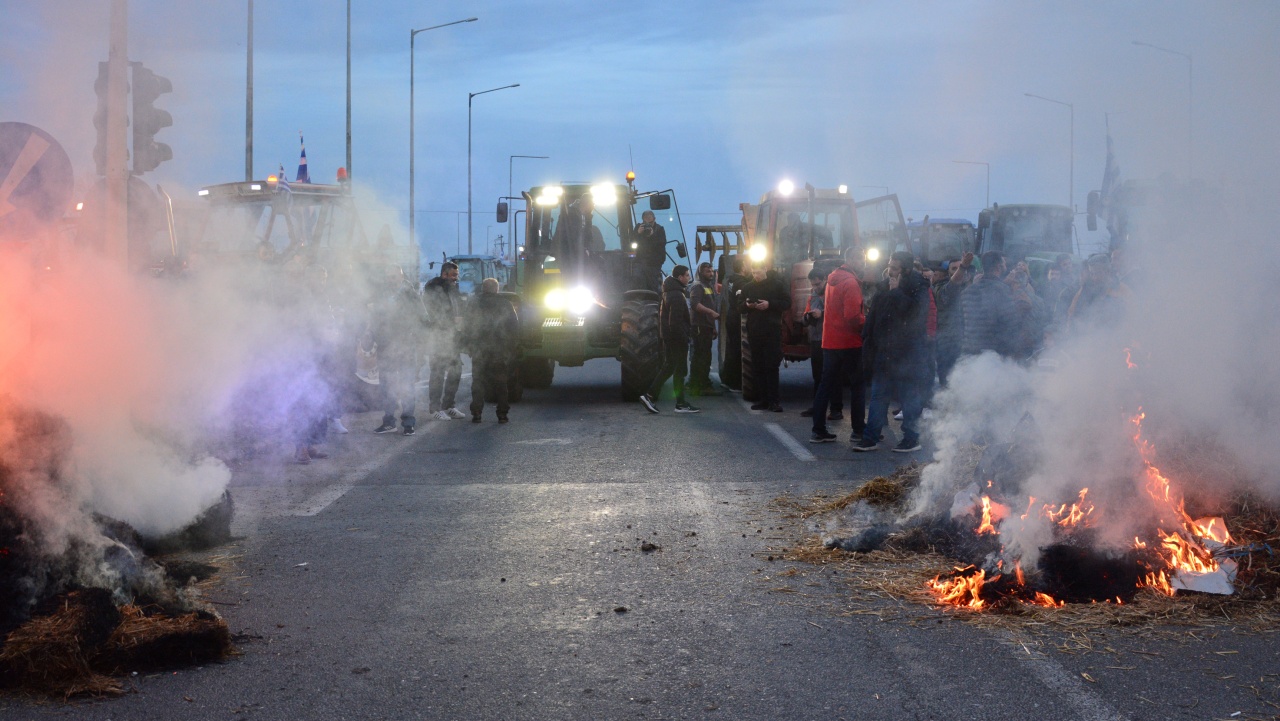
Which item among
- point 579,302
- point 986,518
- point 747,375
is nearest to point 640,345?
point 579,302

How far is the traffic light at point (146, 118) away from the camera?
1172cm

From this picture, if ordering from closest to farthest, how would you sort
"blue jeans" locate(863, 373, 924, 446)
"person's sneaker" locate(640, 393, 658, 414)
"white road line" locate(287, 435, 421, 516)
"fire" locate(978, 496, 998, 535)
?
"fire" locate(978, 496, 998, 535) < "white road line" locate(287, 435, 421, 516) < "blue jeans" locate(863, 373, 924, 446) < "person's sneaker" locate(640, 393, 658, 414)

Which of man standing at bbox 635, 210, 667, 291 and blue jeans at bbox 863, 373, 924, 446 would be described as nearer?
blue jeans at bbox 863, 373, 924, 446

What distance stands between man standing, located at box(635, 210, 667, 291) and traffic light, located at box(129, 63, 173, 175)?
22.6ft

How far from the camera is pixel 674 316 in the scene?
1451 centimetres

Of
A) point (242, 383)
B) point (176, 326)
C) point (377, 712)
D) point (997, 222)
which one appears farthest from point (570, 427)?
point (997, 222)

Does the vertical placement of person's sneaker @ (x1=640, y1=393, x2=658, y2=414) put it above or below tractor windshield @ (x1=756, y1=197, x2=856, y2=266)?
below

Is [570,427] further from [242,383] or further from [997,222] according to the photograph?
[997,222]

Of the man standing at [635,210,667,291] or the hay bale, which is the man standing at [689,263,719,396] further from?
the hay bale

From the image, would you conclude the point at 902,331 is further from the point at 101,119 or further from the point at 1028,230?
the point at 1028,230

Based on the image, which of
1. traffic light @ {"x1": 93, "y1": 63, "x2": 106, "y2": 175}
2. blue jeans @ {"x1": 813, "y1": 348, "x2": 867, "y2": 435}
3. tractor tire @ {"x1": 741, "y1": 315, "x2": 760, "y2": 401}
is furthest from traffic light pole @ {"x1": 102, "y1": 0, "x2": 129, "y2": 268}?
tractor tire @ {"x1": 741, "y1": 315, "x2": 760, "y2": 401}

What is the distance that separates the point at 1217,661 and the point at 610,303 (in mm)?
11770

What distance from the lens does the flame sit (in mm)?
5779

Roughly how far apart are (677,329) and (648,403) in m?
1.12
